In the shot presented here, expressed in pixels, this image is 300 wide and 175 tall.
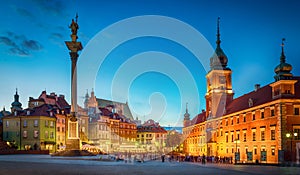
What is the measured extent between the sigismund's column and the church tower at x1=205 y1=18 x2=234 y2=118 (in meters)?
40.6

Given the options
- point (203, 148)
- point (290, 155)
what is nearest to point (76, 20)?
point (290, 155)

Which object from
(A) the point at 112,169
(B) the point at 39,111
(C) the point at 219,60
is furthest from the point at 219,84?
(A) the point at 112,169

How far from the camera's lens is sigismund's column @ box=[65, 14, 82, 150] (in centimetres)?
4334

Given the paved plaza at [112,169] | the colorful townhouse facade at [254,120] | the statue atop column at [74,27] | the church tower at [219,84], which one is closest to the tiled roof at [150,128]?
the colorful townhouse facade at [254,120]

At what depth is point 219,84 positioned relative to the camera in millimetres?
78750

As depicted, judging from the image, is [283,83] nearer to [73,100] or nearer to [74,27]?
[73,100]

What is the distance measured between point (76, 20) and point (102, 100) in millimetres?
93208

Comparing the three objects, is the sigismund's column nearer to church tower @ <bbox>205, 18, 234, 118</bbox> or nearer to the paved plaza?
the paved plaza

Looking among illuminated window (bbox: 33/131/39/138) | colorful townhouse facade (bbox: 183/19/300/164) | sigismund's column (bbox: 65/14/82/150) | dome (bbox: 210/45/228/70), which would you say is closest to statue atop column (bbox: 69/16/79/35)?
sigismund's column (bbox: 65/14/82/150)

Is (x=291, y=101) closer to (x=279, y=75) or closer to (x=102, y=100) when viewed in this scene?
(x=279, y=75)

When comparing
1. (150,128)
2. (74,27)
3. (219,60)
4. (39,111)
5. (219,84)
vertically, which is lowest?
(150,128)

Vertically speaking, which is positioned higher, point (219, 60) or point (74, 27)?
point (219, 60)

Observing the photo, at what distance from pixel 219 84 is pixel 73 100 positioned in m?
43.7

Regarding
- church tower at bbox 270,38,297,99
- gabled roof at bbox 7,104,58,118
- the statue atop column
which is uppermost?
the statue atop column
